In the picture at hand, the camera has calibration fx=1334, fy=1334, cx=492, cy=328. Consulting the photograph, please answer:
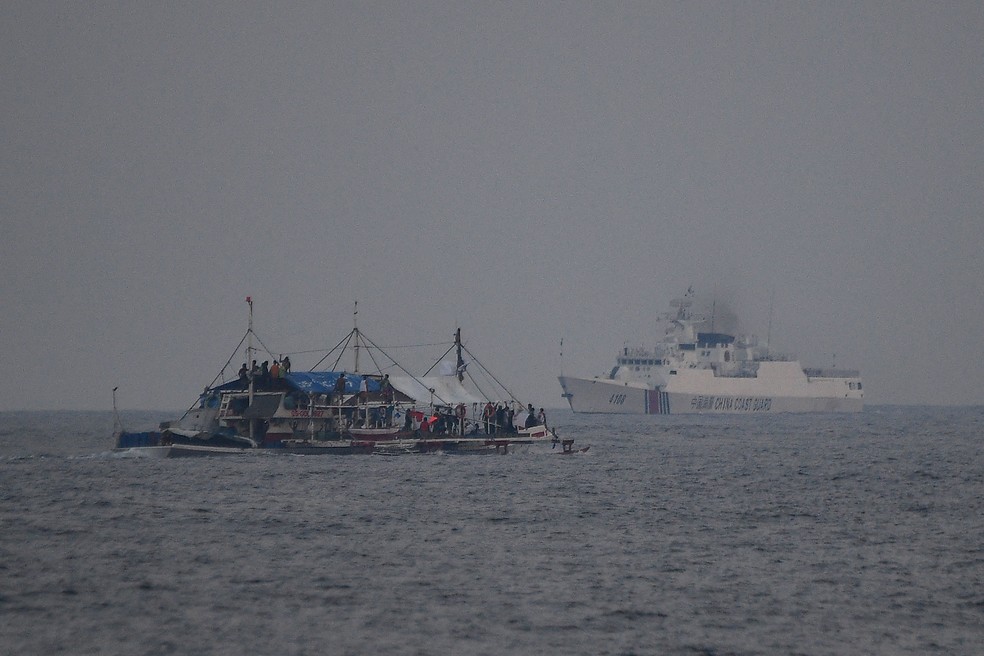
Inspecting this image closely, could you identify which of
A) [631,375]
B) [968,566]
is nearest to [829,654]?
[968,566]

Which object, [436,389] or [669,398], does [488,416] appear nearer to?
[436,389]

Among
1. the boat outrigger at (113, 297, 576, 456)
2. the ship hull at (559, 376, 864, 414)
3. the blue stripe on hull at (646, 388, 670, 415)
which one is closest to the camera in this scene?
the boat outrigger at (113, 297, 576, 456)

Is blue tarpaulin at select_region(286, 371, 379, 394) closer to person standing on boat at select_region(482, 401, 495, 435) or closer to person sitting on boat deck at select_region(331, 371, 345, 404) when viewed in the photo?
person sitting on boat deck at select_region(331, 371, 345, 404)

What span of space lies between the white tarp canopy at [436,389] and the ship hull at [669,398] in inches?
3349

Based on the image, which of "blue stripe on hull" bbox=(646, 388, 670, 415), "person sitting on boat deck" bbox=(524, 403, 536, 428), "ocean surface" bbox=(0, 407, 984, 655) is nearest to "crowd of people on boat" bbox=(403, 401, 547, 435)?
"person sitting on boat deck" bbox=(524, 403, 536, 428)

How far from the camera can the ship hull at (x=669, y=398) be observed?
16188 cm

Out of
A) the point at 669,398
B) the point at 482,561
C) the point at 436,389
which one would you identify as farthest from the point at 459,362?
the point at 669,398

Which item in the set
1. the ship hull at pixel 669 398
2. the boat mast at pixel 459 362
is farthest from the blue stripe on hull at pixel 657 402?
the boat mast at pixel 459 362

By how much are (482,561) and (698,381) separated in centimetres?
13464

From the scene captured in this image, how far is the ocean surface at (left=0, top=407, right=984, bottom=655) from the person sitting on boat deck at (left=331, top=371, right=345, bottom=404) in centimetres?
578

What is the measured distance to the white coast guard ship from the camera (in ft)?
534

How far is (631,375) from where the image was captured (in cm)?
16450

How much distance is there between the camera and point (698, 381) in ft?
537

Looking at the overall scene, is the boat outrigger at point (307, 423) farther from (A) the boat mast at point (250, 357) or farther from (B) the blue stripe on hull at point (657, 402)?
(B) the blue stripe on hull at point (657, 402)
